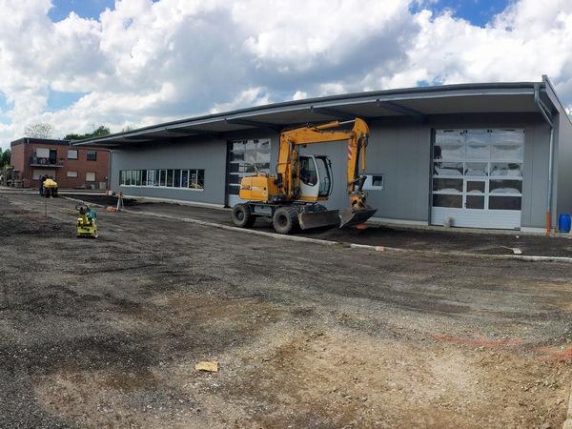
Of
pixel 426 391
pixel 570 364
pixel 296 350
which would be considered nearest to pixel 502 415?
pixel 426 391

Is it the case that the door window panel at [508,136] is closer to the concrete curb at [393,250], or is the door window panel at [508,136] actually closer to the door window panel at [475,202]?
the door window panel at [475,202]

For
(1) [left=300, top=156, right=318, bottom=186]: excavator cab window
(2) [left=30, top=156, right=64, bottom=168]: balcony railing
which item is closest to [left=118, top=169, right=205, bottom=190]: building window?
(1) [left=300, top=156, right=318, bottom=186]: excavator cab window

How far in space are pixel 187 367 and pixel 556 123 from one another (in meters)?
17.9

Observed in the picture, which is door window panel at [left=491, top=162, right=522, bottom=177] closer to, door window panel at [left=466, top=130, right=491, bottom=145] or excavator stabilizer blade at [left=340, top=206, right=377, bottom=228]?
door window panel at [left=466, top=130, right=491, bottom=145]

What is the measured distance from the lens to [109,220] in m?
20.0

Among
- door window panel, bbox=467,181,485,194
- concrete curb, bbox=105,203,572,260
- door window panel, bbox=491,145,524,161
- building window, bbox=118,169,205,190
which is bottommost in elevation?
concrete curb, bbox=105,203,572,260

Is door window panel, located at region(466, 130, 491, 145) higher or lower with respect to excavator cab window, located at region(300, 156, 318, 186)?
higher

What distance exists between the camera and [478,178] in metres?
19.6

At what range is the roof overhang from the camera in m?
16.1

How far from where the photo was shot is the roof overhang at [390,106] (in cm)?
1612

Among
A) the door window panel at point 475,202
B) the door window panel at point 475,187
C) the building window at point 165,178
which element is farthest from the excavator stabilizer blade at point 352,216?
the building window at point 165,178

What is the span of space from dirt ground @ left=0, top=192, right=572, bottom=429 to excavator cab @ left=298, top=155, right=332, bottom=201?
729cm

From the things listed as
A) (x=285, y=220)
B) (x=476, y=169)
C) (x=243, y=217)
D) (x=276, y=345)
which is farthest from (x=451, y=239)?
(x=276, y=345)

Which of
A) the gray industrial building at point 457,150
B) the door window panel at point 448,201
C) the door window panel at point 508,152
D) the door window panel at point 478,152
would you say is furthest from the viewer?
the door window panel at point 448,201
